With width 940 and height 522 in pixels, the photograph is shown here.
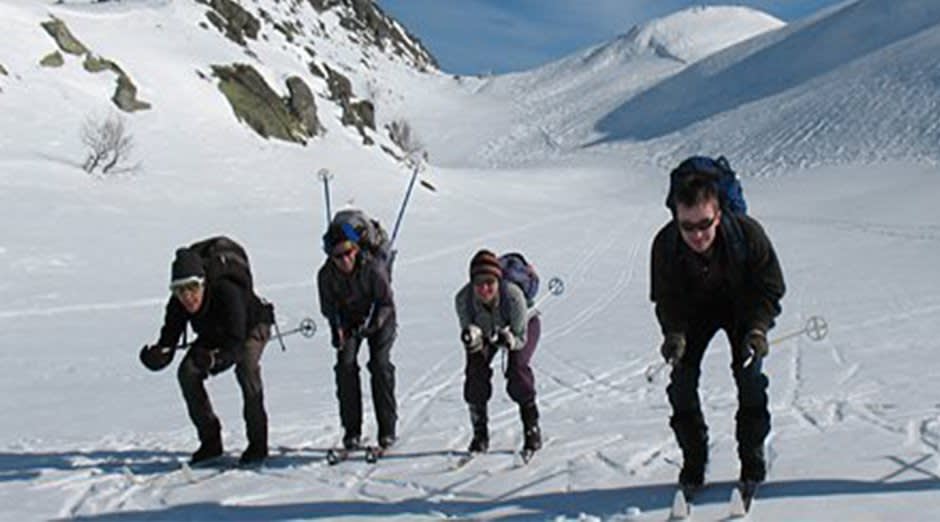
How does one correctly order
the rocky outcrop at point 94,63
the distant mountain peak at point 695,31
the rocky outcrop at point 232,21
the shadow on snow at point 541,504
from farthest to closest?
the distant mountain peak at point 695,31 < the rocky outcrop at point 232,21 < the rocky outcrop at point 94,63 < the shadow on snow at point 541,504

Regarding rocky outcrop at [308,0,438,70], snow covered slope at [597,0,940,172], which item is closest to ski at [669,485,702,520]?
snow covered slope at [597,0,940,172]

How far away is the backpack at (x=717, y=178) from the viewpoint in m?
4.91

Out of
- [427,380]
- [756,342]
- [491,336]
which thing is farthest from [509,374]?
[427,380]

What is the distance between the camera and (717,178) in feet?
16.4

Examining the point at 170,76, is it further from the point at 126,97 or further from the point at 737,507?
the point at 737,507

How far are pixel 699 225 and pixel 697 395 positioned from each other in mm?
1063

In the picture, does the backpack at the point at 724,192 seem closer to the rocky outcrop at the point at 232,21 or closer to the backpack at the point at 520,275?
the backpack at the point at 520,275

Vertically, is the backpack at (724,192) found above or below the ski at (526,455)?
above

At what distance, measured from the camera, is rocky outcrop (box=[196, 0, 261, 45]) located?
5966cm

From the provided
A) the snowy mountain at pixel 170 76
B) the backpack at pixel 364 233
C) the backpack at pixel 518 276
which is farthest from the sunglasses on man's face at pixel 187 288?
the snowy mountain at pixel 170 76

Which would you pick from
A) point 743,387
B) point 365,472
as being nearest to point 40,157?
point 365,472

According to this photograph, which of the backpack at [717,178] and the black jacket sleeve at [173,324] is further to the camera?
the black jacket sleeve at [173,324]

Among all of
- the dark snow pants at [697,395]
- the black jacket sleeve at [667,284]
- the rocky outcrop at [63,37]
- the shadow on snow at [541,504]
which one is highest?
the rocky outcrop at [63,37]

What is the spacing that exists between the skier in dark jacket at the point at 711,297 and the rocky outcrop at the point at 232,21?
186 feet
